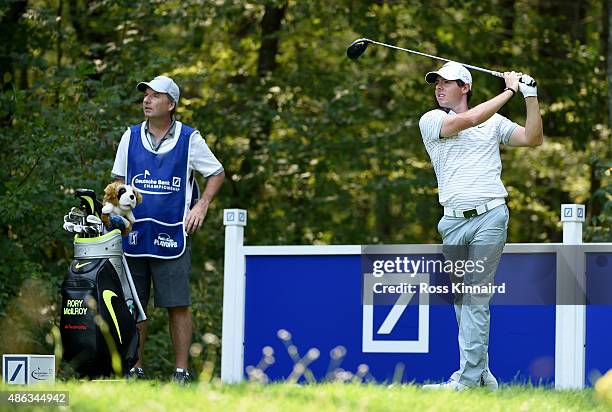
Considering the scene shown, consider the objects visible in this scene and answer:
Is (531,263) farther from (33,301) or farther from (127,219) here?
(33,301)

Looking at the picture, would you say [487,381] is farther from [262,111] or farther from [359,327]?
[262,111]

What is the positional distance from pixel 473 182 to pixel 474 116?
0.36 m

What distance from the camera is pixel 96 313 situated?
21.6 feet

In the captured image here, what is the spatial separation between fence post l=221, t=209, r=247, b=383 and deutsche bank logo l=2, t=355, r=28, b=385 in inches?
83.9

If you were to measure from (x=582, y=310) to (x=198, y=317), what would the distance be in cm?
551

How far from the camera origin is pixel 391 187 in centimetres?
1437

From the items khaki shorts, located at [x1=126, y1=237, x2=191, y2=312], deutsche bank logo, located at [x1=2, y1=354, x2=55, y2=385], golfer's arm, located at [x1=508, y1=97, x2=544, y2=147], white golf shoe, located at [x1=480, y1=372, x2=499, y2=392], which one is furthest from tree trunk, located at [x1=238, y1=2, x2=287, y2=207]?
deutsche bank logo, located at [x1=2, y1=354, x2=55, y2=385]

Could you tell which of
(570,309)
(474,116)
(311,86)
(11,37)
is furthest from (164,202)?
(311,86)

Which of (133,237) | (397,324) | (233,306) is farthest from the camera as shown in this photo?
(233,306)

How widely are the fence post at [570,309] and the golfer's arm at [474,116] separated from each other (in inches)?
49.2

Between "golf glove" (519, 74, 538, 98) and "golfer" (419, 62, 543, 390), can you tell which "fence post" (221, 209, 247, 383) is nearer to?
"golfer" (419, 62, 543, 390)

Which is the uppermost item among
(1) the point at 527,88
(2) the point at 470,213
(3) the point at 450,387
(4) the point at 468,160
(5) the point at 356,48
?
(5) the point at 356,48

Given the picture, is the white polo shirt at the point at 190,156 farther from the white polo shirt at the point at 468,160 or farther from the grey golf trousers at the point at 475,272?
the grey golf trousers at the point at 475,272

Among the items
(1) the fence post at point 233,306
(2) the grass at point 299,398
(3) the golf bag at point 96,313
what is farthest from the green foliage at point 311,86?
(2) the grass at point 299,398
